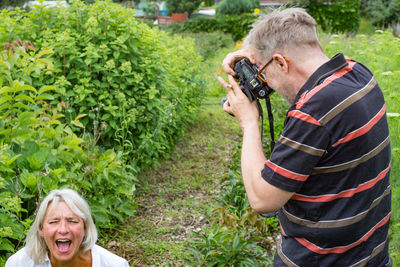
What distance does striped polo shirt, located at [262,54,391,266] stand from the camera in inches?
57.1

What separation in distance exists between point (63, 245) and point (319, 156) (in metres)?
1.43

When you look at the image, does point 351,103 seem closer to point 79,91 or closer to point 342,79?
point 342,79

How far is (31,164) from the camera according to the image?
275cm

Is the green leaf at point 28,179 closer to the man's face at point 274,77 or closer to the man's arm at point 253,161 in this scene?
the man's arm at point 253,161

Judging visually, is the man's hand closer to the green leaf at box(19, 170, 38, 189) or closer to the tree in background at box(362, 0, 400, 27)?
the green leaf at box(19, 170, 38, 189)

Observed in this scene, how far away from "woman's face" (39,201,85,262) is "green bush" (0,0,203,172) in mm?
1619

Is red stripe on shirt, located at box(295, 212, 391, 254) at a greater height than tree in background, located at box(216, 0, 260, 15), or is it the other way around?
red stripe on shirt, located at box(295, 212, 391, 254)

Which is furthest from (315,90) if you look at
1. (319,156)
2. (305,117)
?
(319,156)

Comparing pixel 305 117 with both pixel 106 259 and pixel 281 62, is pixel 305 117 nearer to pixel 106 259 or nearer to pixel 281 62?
pixel 281 62

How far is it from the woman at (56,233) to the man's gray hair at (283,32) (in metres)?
1.27

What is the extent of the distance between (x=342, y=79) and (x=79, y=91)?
2.82 metres

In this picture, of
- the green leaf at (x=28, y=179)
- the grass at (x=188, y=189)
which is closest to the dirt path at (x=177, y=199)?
the grass at (x=188, y=189)

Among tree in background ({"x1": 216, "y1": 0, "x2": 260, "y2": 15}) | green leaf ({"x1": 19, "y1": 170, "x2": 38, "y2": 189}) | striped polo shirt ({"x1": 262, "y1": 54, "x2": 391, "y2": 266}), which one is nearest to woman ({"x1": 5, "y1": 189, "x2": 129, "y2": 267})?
green leaf ({"x1": 19, "y1": 170, "x2": 38, "y2": 189})

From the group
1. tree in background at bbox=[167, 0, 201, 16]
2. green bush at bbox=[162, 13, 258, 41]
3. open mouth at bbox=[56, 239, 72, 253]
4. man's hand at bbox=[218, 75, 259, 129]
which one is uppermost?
man's hand at bbox=[218, 75, 259, 129]
